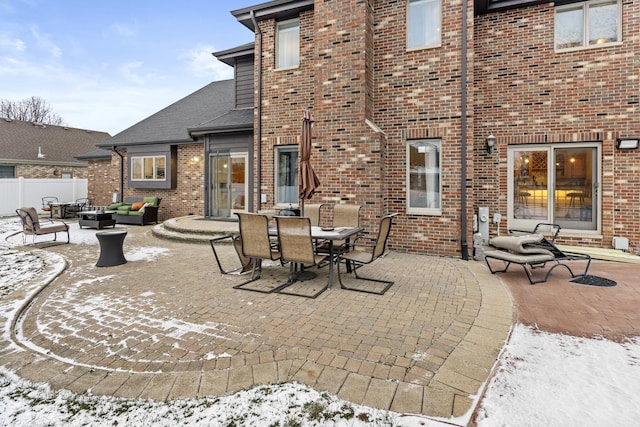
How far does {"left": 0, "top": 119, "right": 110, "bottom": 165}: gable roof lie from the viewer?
20.2 metres

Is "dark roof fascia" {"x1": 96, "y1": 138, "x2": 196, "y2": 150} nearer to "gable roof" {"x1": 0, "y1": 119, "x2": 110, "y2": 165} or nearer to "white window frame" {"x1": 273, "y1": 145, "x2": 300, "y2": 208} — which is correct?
"white window frame" {"x1": 273, "y1": 145, "x2": 300, "y2": 208}

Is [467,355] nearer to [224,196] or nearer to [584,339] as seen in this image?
[584,339]

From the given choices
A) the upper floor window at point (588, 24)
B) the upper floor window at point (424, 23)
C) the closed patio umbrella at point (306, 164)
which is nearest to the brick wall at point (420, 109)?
the upper floor window at point (424, 23)

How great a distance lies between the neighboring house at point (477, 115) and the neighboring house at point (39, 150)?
1961 centimetres

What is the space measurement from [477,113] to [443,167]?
6.14 ft

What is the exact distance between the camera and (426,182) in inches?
299

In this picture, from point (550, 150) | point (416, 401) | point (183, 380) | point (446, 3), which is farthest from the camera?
point (550, 150)

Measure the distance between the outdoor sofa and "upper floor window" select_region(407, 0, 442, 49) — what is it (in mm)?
10516

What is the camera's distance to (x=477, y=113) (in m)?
8.02

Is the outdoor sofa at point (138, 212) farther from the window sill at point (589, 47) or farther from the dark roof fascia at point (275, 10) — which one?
the window sill at point (589, 47)

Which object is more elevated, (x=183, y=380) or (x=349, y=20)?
(x=349, y=20)

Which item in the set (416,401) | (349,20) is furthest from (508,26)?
(416,401)

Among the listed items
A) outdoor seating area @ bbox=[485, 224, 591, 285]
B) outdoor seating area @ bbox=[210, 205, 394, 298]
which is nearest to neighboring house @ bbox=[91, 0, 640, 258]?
outdoor seating area @ bbox=[485, 224, 591, 285]

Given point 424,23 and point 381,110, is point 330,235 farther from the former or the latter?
point 424,23
